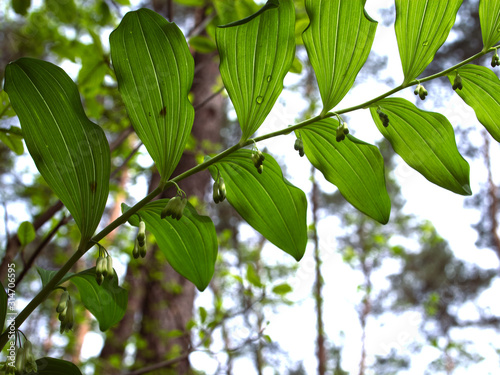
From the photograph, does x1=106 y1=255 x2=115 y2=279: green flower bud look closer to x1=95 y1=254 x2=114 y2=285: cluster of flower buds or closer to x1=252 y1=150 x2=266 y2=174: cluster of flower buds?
x1=95 y1=254 x2=114 y2=285: cluster of flower buds

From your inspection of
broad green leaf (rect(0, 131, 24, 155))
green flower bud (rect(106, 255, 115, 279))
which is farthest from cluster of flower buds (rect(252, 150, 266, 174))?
broad green leaf (rect(0, 131, 24, 155))

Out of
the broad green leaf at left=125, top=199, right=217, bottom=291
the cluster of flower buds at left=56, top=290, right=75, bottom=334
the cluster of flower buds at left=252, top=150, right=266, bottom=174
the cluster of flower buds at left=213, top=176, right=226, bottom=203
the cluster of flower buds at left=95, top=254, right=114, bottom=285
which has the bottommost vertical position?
the cluster of flower buds at left=56, top=290, right=75, bottom=334

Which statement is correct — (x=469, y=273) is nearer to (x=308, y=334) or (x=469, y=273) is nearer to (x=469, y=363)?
(x=469, y=363)

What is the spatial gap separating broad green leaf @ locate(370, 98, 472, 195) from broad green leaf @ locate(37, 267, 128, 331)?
54cm

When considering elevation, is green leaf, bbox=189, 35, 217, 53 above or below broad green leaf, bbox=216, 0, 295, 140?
above

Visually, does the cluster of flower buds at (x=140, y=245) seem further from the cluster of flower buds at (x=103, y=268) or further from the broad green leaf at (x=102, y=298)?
the broad green leaf at (x=102, y=298)

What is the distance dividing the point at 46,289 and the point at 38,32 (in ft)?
6.64

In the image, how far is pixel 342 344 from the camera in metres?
11.3

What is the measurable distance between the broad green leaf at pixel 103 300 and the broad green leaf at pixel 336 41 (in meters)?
0.48

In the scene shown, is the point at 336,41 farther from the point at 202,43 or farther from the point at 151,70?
the point at 202,43

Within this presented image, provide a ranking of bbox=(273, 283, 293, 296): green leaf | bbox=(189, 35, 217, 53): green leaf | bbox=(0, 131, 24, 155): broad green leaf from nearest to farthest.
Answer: bbox=(0, 131, 24, 155): broad green leaf → bbox=(189, 35, 217, 53): green leaf → bbox=(273, 283, 293, 296): green leaf

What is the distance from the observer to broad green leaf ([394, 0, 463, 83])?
0.58 m

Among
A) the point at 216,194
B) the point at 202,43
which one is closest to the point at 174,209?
the point at 216,194

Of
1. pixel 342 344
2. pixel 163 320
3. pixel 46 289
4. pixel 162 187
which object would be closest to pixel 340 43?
pixel 162 187
